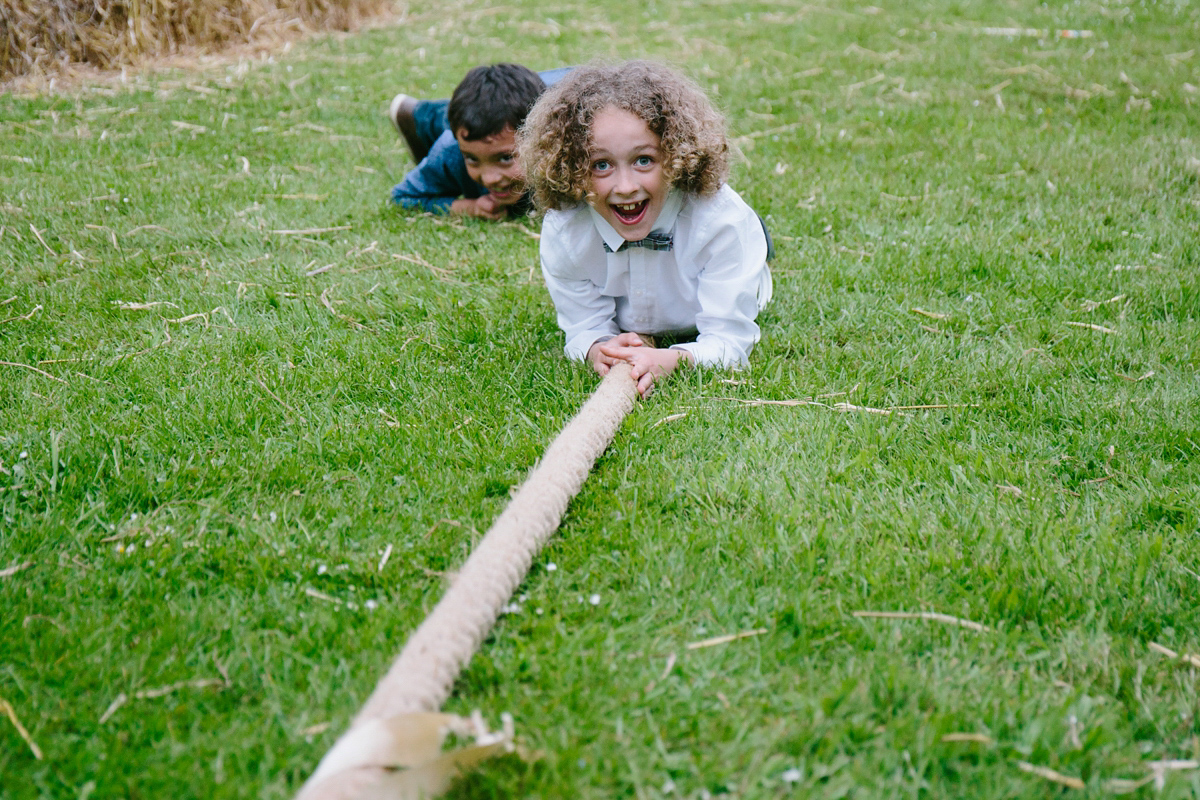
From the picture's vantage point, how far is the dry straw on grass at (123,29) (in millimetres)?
7789

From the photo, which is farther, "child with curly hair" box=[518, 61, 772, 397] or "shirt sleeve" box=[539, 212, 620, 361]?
"shirt sleeve" box=[539, 212, 620, 361]

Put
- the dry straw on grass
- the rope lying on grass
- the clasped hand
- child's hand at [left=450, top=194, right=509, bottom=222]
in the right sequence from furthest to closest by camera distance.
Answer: the dry straw on grass
child's hand at [left=450, top=194, right=509, bottom=222]
the clasped hand
the rope lying on grass

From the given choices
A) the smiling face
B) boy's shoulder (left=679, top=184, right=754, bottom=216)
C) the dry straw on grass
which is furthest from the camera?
the dry straw on grass

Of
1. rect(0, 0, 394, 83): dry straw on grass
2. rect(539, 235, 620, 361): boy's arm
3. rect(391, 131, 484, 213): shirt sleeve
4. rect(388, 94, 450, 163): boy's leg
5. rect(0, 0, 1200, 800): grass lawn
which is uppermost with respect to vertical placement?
rect(0, 0, 394, 83): dry straw on grass

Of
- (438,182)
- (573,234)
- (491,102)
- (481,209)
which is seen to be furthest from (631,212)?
(438,182)

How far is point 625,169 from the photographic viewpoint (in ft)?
10.5

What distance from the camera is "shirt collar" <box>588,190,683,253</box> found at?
133 inches

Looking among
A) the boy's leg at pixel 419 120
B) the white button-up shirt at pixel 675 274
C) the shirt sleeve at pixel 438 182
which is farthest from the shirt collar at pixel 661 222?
the boy's leg at pixel 419 120

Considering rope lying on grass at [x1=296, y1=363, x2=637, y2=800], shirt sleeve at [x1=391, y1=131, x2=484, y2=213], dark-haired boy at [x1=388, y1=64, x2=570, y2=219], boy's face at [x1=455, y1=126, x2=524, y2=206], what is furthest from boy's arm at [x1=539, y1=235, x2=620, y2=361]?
shirt sleeve at [x1=391, y1=131, x2=484, y2=213]

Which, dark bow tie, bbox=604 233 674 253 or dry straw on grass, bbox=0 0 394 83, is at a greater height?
dry straw on grass, bbox=0 0 394 83

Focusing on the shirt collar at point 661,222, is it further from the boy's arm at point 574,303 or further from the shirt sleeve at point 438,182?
the shirt sleeve at point 438,182

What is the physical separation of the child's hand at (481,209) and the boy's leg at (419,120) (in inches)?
25.8

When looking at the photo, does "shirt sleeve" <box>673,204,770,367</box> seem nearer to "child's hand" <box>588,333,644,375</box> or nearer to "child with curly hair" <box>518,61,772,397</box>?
"child with curly hair" <box>518,61,772,397</box>

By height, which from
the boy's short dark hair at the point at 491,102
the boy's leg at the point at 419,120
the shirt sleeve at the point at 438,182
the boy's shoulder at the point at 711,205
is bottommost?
the shirt sleeve at the point at 438,182
